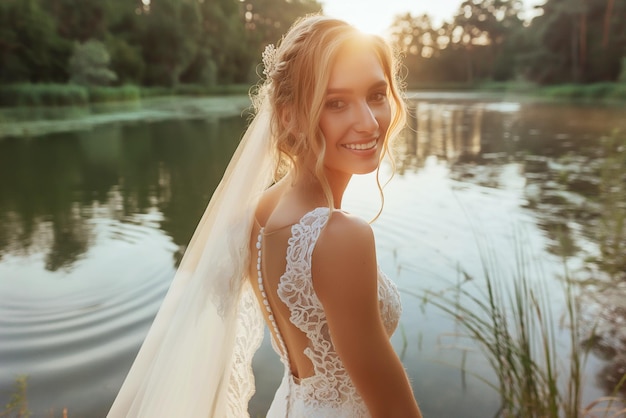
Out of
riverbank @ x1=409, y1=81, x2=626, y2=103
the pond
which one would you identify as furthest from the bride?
riverbank @ x1=409, y1=81, x2=626, y2=103

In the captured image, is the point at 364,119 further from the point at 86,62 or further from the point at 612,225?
the point at 86,62

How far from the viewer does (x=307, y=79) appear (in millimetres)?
1285

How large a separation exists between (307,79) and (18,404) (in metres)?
2.94

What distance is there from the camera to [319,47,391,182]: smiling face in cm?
127

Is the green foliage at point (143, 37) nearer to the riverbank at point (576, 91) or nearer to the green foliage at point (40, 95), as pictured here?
the green foliage at point (40, 95)

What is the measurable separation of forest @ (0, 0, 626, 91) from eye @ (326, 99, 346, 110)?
21.4 m

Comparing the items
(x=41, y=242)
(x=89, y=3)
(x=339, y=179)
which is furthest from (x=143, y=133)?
(x=89, y=3)

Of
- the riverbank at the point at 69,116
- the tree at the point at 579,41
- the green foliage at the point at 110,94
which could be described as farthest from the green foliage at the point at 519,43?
the green foliage at the point at 110,94

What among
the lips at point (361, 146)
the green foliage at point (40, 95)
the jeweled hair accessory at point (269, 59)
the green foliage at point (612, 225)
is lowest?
the green foliage at point (612, 225)

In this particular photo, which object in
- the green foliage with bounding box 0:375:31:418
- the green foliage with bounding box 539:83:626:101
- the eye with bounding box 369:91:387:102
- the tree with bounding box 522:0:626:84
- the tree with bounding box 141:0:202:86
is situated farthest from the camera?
the tree with bounding box 141:0:202:86

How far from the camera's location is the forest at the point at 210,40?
99.9 feet

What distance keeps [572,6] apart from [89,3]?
31234 mm

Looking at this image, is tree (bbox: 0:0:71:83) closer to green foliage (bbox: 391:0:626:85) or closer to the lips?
green foliage (bbox: 391:0:626:85)

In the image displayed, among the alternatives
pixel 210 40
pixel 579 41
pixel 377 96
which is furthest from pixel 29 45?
pixel 579 41
